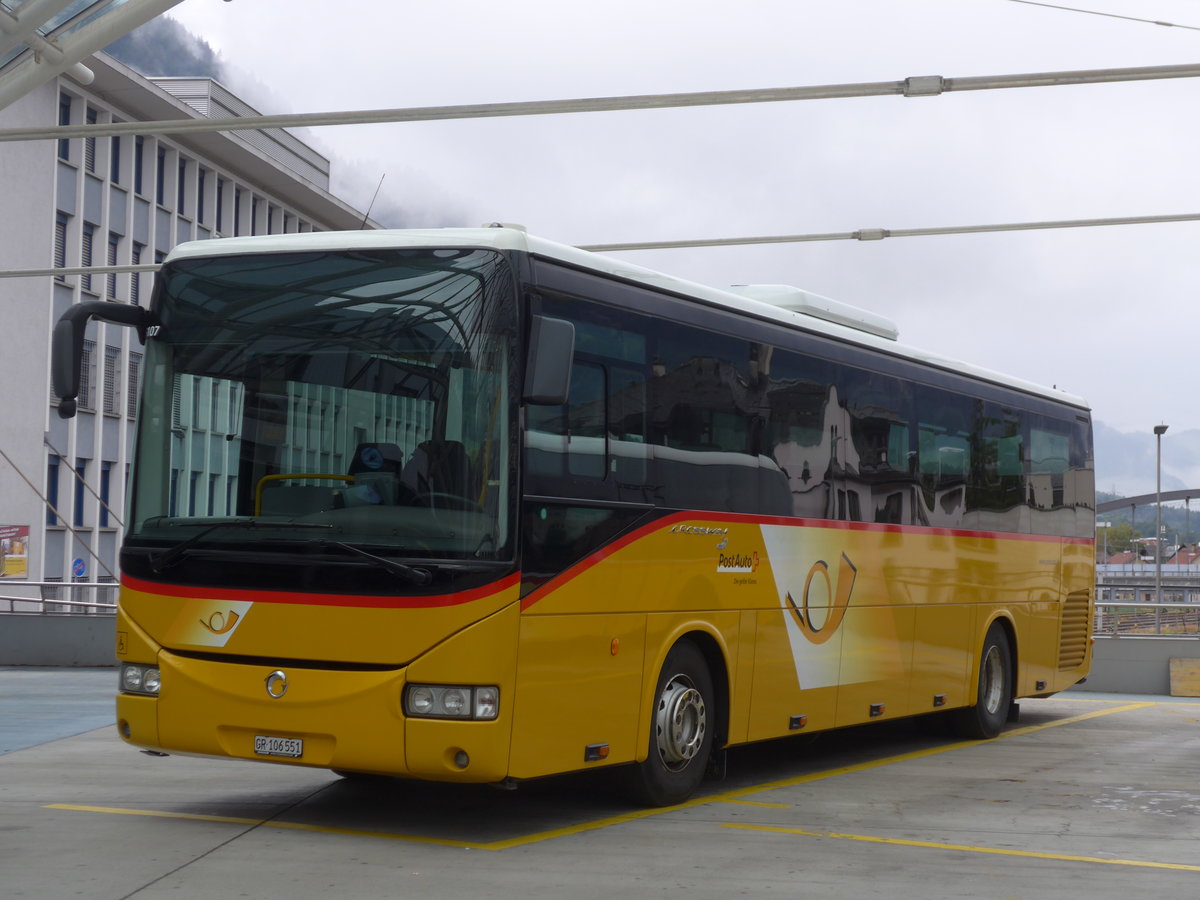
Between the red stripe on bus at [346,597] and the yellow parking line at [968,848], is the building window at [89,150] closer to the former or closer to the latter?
the red stripe on bus at [346,597]

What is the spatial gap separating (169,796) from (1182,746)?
9503mm

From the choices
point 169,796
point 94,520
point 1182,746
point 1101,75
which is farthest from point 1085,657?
point 94,520

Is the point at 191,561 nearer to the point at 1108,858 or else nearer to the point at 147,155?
the point at 1108,858

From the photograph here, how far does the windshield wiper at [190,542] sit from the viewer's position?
30.1ft

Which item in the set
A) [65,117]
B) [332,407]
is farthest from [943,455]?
[65,117]

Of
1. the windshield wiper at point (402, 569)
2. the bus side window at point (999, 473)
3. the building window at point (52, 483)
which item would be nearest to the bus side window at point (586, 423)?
the windshield wiper at point (402, 569)

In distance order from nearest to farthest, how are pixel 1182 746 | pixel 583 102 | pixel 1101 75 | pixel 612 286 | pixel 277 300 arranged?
pixel 277 300 < pixel 612 286 < pixel 1101 75 < pixel 583 102 < pixel 1182 746

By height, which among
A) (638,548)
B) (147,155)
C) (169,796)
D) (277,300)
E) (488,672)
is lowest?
(169,796)

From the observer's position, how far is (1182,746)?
15.8 m

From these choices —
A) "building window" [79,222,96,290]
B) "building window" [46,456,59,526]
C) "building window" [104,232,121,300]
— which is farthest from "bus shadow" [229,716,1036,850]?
"building window" [104,232,121,300]

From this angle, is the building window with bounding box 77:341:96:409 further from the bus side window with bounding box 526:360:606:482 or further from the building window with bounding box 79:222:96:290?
the bus side window with bounding box 526:360:606:482

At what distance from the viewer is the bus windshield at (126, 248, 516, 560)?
29.3 ft

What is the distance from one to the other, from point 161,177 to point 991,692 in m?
40.7

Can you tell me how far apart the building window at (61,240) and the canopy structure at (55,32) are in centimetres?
3132
